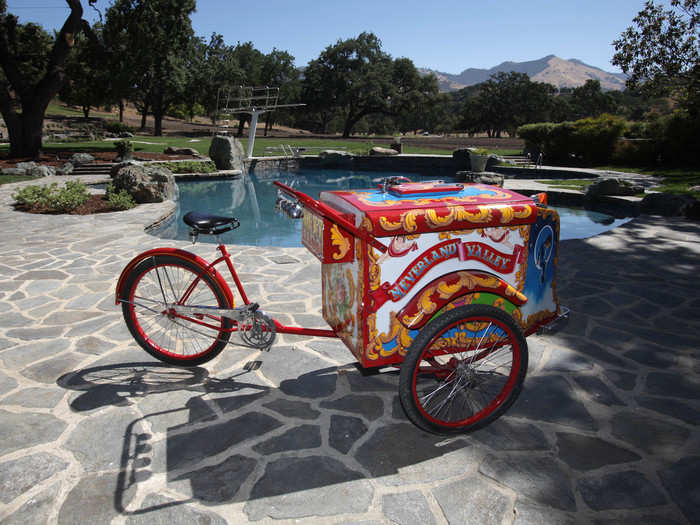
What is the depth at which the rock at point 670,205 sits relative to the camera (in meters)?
9.67

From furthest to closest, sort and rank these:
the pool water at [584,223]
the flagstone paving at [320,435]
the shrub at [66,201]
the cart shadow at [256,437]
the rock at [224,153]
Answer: the rock at [224,153] → the pool water at [584,223] → the shrub at [66,201] → the cart shadow at [256,437] → the flagstone paving at [320,435]

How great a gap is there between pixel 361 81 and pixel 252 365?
5001 cm

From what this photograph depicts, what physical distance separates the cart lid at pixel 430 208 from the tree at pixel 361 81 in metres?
49.4

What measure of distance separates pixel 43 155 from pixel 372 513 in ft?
79.8

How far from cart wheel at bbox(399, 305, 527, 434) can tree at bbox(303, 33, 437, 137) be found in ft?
Answer: 163

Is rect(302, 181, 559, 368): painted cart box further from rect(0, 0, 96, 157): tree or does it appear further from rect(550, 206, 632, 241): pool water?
rect(0, 0, 96, 157): tree

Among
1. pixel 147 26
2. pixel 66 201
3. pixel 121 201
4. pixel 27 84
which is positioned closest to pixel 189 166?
pixel 27 84

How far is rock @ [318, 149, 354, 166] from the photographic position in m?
28.5

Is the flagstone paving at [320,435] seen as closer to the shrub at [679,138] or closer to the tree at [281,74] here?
the shrub at [679,138]

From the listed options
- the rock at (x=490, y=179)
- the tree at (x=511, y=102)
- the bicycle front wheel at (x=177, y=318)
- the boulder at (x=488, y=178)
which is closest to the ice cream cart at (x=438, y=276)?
the bicycle front wheel at (x=177, y=318)

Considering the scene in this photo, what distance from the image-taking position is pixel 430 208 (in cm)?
257

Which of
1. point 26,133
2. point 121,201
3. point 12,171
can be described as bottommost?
point 121,201

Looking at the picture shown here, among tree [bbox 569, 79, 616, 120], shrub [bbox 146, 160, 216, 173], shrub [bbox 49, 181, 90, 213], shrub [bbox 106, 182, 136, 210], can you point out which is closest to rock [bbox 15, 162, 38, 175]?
shrub [bbox 146, 160, 216, 173]

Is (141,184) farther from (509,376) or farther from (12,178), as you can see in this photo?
(509,376)
